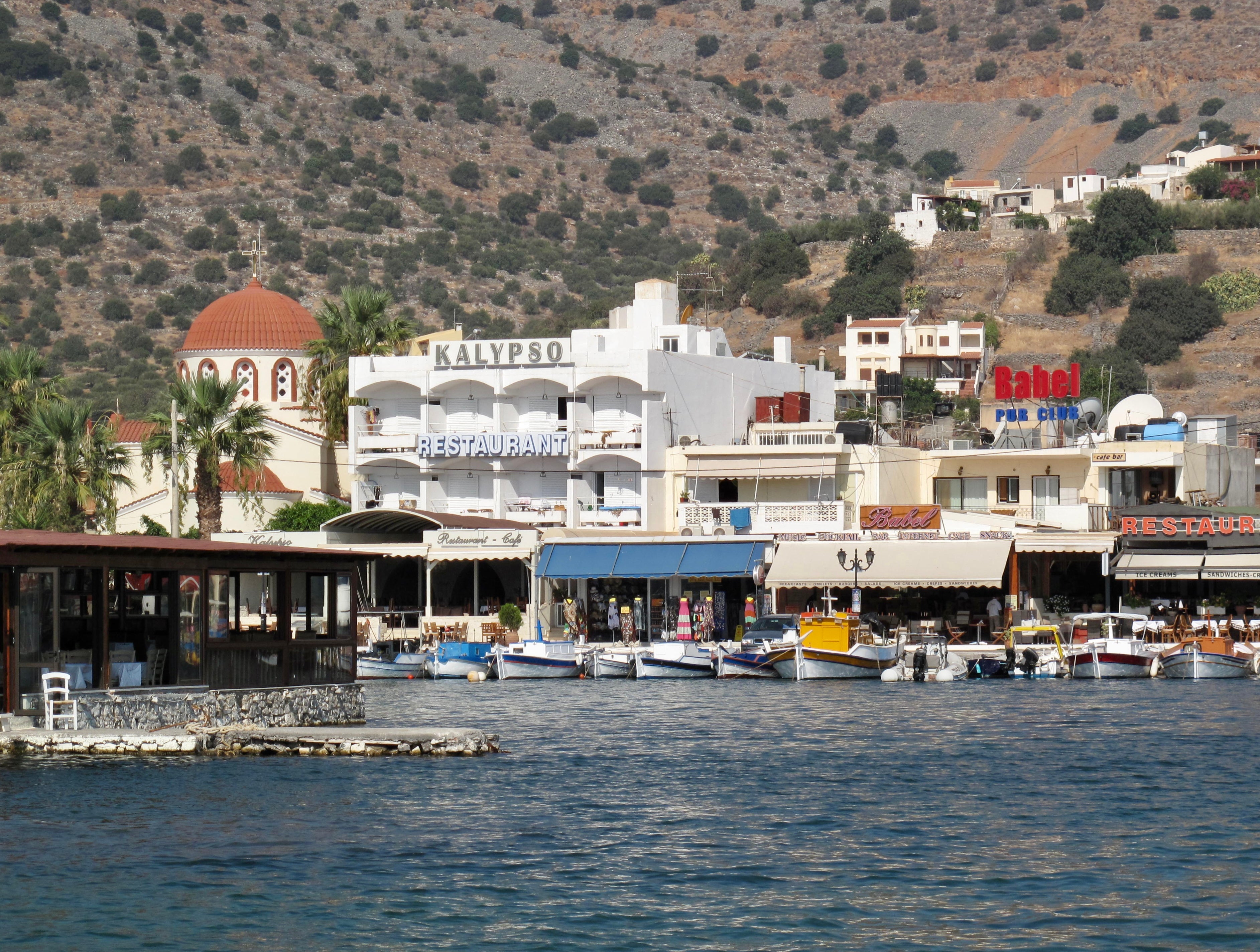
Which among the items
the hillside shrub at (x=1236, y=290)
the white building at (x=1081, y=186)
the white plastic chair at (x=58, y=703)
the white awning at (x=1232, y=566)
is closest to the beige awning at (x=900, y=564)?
the white awning at (x=1232, y=566)

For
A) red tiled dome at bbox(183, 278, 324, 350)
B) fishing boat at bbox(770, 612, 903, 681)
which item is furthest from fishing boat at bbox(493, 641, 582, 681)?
red tiled dome at bbox(183, 278, 324, 350)

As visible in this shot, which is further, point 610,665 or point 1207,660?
point 610,665

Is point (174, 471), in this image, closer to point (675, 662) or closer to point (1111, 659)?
point (675, 662)

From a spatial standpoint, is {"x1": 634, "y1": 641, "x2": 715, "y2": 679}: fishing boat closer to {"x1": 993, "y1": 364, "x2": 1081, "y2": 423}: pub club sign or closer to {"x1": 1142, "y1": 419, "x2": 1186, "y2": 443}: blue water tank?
{"x1": 1142, "y1": 419, "x2": 1186, "y2": 443}: blue water tank

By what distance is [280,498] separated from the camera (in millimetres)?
72750

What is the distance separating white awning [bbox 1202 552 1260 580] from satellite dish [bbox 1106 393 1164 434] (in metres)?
15.7

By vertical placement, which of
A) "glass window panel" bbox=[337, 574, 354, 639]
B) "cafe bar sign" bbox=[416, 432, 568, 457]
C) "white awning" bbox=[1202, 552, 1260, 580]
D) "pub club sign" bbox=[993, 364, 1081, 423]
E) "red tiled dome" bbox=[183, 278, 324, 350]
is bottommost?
"glass window panel" bbox=[337, 574, 354, 639]

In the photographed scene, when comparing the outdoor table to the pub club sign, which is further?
the pub club sign

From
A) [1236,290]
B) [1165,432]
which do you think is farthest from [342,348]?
[1236,290]

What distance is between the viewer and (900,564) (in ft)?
196

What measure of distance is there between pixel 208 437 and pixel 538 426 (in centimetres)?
1443

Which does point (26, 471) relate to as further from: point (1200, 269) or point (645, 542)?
point (1200, 269)

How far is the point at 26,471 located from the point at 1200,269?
10936cm

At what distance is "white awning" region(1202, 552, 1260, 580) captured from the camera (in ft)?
192
